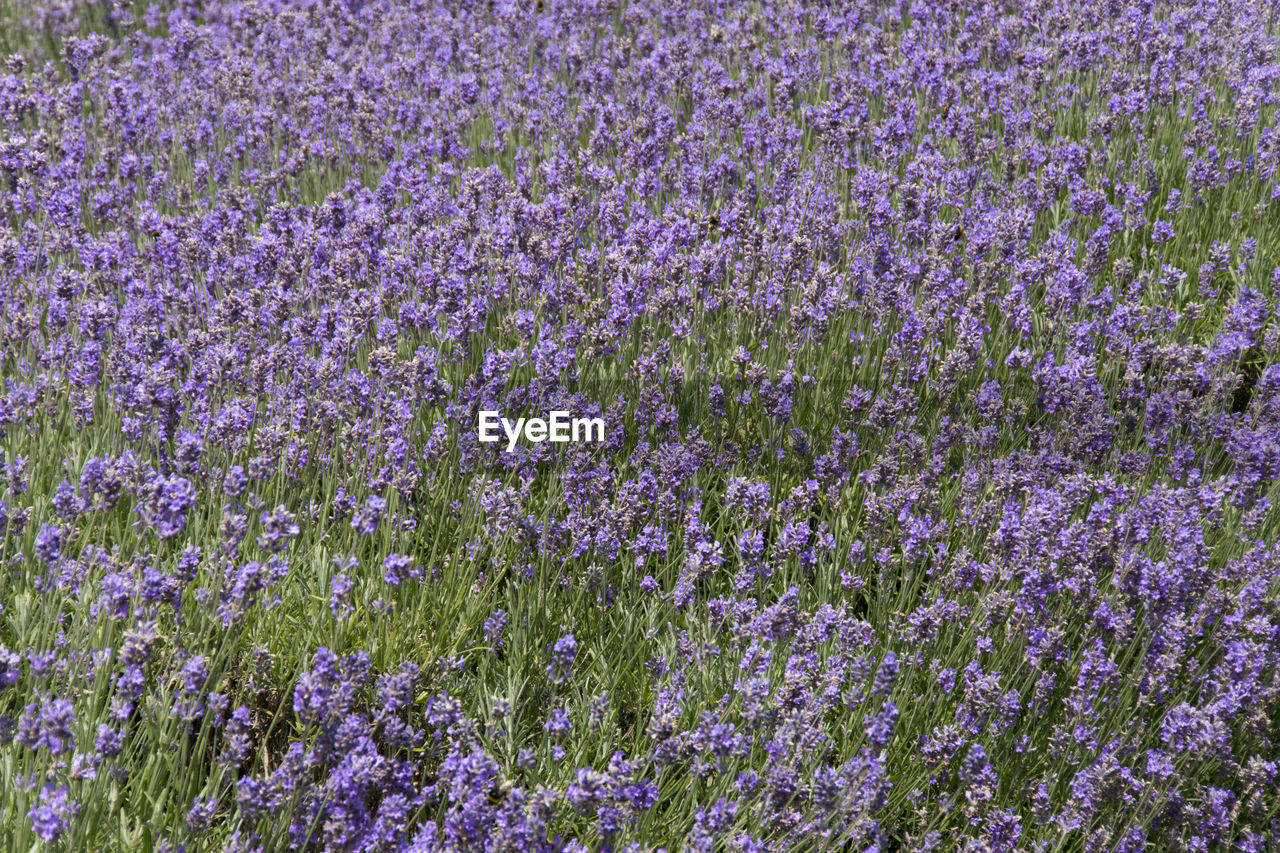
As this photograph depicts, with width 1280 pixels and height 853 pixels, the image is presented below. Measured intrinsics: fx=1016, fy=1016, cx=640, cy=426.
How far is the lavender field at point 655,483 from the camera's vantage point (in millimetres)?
2125

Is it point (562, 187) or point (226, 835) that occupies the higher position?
point (562, 187)

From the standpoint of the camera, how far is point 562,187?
454 centimetres

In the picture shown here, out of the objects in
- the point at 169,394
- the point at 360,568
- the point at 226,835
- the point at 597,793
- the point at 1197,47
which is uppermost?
the point at 1197,47

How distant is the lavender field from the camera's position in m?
2.12

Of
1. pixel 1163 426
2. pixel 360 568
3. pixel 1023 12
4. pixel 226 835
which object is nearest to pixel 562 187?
pixel 360 568

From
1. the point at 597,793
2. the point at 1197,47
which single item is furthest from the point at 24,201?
the point at 1197,47

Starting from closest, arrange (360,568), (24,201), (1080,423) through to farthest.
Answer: (360,568) < (1080,423) < (24,201)

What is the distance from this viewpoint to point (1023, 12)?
254 inches

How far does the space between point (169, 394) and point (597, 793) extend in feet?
5.46

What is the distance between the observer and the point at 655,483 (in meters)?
3.02

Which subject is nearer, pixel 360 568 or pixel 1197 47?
pixel 360 568

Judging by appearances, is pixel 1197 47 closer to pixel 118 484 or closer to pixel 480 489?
pixel 480 489

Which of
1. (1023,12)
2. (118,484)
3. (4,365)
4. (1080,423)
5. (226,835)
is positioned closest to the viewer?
(118,484)

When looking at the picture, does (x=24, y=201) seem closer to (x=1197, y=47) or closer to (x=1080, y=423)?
(x=1080, y=423)
